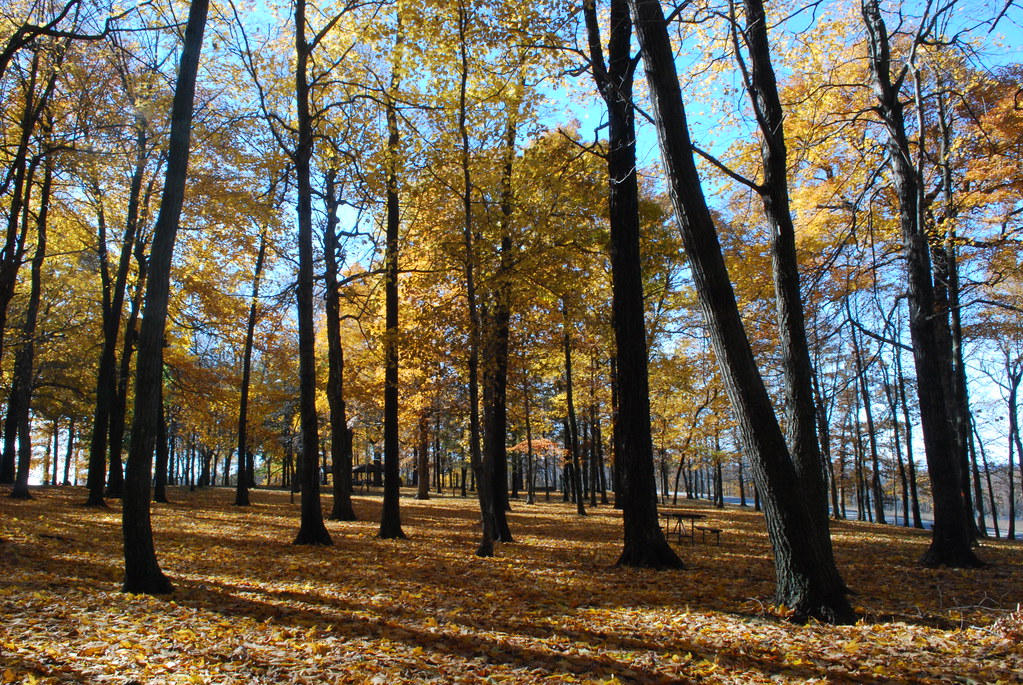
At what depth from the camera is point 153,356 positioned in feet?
18.9

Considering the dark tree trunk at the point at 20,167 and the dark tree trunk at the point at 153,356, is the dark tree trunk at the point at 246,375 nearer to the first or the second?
the dark tree trunk at the point at 20,167

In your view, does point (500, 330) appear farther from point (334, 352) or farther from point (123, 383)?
point (123, 383)

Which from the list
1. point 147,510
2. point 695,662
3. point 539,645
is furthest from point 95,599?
point 695,662

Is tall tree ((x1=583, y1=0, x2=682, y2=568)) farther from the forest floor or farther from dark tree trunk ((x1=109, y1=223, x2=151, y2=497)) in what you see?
dark tree trunk ((x1=109, y1=223, x2=151, y2=497))

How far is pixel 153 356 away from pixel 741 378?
5558mm

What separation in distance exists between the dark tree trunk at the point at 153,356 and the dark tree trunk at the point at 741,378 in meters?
4.63

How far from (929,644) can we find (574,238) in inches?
332

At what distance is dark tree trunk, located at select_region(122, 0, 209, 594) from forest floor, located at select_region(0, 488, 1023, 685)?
14.6 inches

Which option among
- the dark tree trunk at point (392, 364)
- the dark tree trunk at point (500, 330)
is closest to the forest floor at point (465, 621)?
the dark tree trunk at point (500, 330)

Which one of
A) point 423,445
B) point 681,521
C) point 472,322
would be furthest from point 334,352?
point 423,445

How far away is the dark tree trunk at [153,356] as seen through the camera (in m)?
5.45

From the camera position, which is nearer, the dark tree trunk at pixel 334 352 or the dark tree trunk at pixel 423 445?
the dark tree trunk at pixel 334 352

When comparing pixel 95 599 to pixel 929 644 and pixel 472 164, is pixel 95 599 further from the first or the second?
pixel 472 164

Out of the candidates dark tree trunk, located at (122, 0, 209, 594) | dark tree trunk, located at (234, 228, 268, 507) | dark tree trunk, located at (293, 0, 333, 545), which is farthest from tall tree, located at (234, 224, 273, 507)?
dark tree trunk, located at (122, 0, 209, 594)
